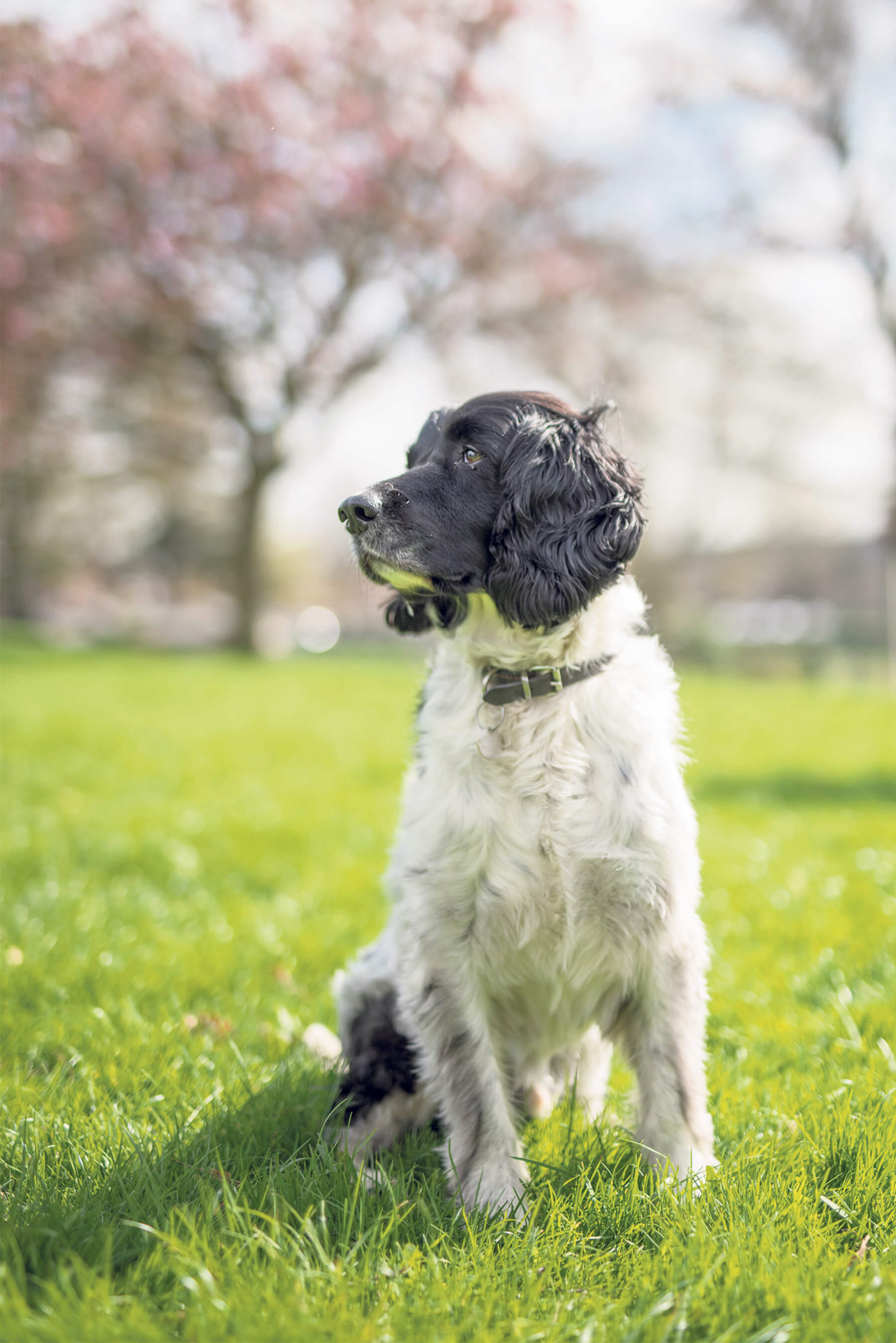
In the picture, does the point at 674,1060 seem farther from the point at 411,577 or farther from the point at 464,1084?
the point at 411,577

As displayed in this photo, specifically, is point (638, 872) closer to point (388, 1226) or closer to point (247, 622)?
point (388, 1226)

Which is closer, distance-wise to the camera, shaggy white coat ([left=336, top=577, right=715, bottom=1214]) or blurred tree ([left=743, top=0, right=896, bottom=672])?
shaggy white coat ([left=336, top=577, right=715, bottom=1214])

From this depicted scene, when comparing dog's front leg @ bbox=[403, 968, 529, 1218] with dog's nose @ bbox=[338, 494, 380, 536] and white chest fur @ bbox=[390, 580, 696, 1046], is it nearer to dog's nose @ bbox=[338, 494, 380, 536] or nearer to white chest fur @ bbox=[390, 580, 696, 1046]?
white chest fur @ bbox=[390, 580, 696, 1046]

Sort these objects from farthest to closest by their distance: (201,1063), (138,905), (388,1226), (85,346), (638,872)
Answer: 1. (85,346)
2. (138,905)
3. (201,1063)
4. (638,872)
5. (388,1226)

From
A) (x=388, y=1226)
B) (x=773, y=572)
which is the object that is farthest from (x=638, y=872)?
(x=773, y=572)

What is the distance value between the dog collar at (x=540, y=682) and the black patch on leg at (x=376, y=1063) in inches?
35.0

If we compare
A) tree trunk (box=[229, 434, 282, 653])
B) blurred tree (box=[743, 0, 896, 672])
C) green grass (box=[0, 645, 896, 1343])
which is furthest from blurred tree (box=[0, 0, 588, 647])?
green grass (box=[0, 645, 896, 1343])

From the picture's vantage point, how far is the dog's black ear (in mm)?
2502

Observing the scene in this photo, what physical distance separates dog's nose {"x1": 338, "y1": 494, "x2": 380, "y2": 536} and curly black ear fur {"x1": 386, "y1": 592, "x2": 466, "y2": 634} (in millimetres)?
302

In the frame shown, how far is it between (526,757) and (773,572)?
29.3 m

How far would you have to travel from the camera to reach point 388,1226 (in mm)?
1961

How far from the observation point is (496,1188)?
7.33ft

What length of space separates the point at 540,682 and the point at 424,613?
55 cm

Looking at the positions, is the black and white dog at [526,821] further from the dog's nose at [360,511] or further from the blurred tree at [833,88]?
the blurred tree at [833,88]
